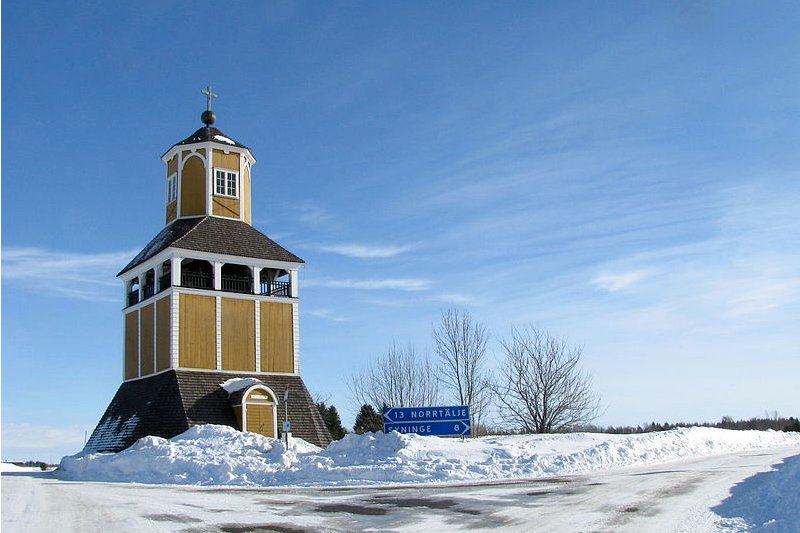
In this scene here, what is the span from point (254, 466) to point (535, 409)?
19.5 meters

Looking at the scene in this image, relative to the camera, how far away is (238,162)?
1375 inches

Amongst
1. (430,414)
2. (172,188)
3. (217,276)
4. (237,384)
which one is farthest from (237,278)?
(430,414)

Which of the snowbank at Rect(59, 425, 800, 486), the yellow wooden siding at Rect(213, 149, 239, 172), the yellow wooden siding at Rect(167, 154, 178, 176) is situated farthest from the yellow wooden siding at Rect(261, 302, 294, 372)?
the yellow wooden siding at Rect(167, 154, 178, 176)

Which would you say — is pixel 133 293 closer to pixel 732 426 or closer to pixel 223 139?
pixel 223 139

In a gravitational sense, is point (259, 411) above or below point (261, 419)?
above

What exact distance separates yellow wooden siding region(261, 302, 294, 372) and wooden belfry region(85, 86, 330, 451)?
4 centimetres

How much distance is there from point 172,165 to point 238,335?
30.5ft

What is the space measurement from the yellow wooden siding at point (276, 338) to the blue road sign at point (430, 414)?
945 centimetres

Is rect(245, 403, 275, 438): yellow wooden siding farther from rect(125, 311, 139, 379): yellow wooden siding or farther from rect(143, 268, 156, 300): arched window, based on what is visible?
rect(143, 268, 156, 300): arched window

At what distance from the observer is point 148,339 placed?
3183cm

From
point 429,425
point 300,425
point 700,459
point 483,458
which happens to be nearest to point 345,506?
point 483,458

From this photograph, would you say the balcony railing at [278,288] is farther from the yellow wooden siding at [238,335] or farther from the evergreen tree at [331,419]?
the evergreen tree at [331,419]

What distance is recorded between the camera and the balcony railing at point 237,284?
106 feet

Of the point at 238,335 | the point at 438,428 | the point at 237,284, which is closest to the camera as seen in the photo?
the point at 438,428
